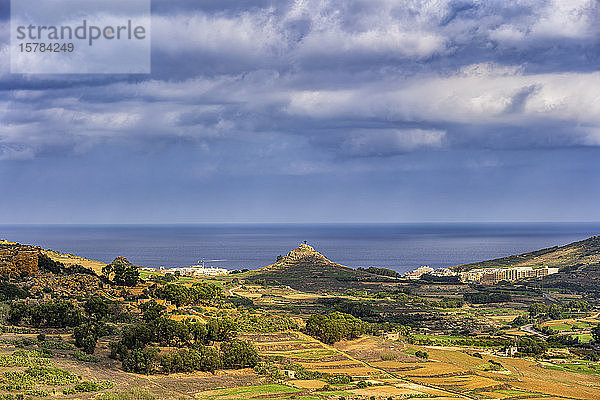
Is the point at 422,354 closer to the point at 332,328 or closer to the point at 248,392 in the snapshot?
the point at 332,328

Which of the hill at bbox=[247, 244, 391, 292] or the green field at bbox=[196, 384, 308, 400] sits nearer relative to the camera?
the green field at bbox=[196, 384, 308, 400]

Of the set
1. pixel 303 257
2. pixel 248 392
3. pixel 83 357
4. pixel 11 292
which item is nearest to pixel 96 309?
pixel 11 292

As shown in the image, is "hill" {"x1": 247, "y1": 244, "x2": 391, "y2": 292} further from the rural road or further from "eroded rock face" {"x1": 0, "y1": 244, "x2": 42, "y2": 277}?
"eroded rock face" {"x1": 0, "y1": 244, "x2": 42, "y2": 277}

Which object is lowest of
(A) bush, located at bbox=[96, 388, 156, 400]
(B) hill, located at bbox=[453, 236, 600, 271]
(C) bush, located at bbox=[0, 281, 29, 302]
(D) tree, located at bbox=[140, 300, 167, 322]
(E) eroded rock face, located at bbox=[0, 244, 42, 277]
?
(B) hill, located at bbox=[453, 236, 600, 271]

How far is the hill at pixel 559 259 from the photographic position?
472ft

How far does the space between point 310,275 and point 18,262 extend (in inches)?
2714

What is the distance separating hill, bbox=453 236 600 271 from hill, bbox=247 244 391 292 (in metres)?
32.4

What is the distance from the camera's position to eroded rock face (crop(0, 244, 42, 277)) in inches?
2544

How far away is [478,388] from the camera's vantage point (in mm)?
42344

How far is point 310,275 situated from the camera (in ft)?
418

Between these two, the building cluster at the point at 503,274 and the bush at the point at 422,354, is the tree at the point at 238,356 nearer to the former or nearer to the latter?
the bush at the point at 422,354

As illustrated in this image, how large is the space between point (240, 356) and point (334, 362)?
838 cm

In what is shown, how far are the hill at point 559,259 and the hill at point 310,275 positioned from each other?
32350 mm

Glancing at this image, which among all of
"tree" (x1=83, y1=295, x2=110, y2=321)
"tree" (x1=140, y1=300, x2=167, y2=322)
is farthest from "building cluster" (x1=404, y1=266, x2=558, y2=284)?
"tree" (x1=83, y1=295, x2=110, y2=321)
